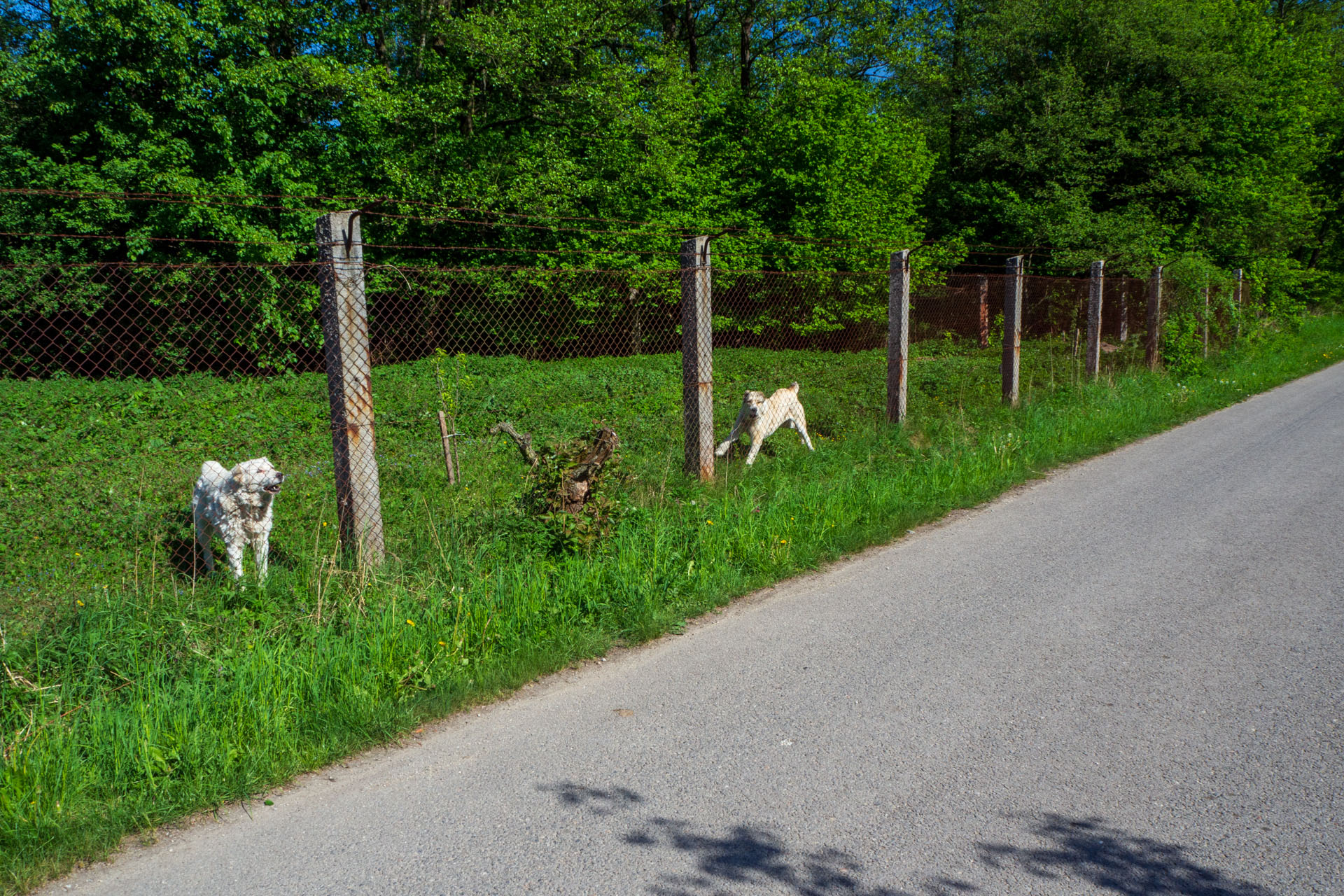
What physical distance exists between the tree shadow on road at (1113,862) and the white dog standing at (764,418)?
5215 millimetres

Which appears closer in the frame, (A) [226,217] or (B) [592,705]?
(B) [592,705]

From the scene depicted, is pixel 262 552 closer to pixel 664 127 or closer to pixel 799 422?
pixel 799 422

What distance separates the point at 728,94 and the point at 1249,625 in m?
23.0

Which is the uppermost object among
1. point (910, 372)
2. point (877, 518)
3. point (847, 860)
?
point (910, 372)

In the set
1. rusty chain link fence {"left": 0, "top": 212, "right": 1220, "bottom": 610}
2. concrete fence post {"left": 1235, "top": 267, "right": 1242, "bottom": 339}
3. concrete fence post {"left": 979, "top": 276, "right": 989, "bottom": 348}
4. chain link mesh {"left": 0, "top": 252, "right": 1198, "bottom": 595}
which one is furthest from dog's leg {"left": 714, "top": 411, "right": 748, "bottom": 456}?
concrete fence post {"left": 1235, "top": 267, "right": 1242, "bottom": 339}

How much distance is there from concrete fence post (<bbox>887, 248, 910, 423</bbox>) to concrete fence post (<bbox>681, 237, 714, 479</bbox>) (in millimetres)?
2733

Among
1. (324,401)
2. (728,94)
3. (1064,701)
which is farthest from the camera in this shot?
(728,94)

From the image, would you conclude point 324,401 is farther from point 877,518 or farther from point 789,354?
point 877,518

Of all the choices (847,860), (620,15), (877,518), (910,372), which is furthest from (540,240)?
(847,860)

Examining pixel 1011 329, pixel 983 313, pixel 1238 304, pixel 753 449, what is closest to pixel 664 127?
pixel 983 313

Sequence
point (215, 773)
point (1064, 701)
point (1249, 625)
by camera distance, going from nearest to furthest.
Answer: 1. point (215, 773)
2. point (1064, 701)
3. point (1249, 625)

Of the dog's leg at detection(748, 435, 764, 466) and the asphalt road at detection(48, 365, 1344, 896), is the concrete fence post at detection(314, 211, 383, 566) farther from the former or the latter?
the dog's leg at detection(748, 435, 764, 466)

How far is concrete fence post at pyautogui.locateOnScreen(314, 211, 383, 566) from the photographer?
15.6 feet

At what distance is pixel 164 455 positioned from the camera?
411 inches
